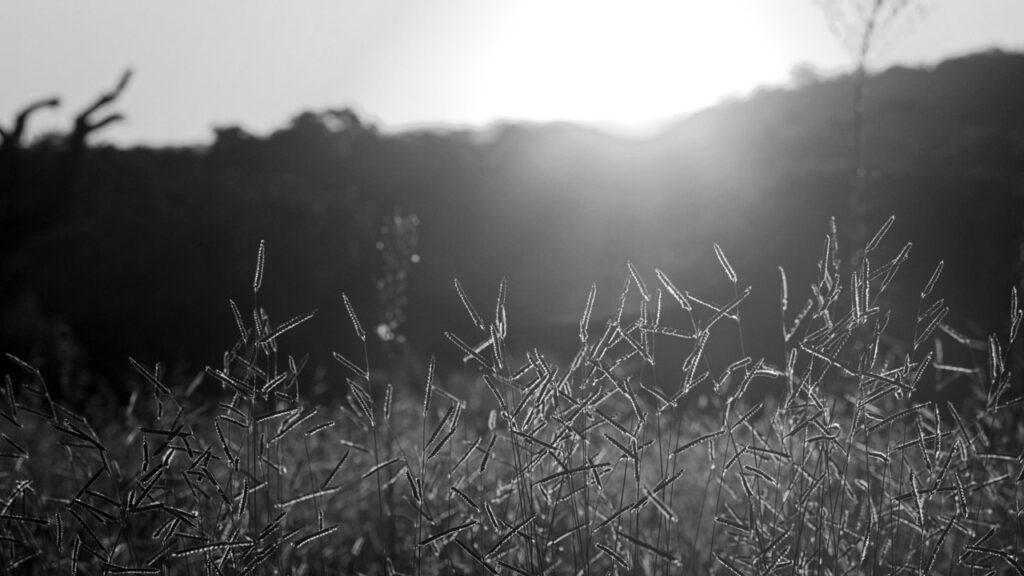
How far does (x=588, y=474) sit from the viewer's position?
5.96 feet

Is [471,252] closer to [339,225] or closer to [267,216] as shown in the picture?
→ [339,225]

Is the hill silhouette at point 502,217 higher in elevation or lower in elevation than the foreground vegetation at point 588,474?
lower

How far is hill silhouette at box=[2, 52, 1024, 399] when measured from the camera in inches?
626

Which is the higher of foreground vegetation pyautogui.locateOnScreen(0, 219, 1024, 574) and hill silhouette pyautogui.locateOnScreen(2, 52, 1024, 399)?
foreground vegetation pyautogui.locateOnScreen(0, 219, 1024, 574)

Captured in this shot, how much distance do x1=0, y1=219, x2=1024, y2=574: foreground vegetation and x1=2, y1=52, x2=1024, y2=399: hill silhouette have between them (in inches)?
399

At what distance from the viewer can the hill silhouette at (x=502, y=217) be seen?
15891 millimetres

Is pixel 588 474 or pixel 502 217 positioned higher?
pixel 588 474

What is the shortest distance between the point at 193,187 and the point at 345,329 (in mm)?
9844

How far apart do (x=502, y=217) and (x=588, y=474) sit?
20.1m

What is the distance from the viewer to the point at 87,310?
17047mm

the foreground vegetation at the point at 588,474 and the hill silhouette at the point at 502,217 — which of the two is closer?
the foreground vegetation at the point at 588,474

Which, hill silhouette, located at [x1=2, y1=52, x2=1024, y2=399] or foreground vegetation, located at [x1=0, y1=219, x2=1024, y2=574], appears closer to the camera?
foreground vegetation, located at [x1=0, y1=219, x2=1024, y2=574]

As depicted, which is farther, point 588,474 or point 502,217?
point 502,217

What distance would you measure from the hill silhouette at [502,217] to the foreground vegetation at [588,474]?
10.1m
